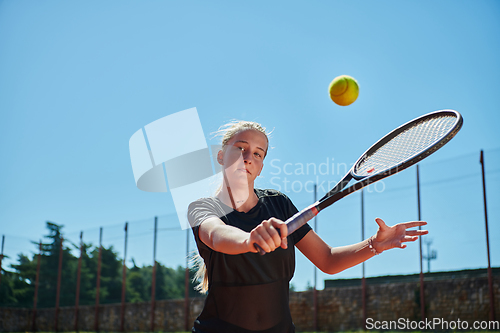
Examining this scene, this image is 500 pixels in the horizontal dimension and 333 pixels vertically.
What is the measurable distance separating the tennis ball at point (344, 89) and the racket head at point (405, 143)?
3.67 meters

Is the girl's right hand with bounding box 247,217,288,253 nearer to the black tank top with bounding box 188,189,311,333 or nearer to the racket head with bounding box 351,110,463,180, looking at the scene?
the black tank top with bounding box 188,189,311,333

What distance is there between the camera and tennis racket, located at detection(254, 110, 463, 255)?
247 cm

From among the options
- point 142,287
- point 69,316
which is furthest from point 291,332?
point 142,287

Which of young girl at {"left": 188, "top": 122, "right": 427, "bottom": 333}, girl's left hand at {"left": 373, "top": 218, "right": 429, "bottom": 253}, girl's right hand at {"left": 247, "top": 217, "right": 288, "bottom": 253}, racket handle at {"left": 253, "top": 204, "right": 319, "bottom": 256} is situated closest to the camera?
girl's right hand at {"left": 247, "top": 217, "right": 288, "bottom": 253}

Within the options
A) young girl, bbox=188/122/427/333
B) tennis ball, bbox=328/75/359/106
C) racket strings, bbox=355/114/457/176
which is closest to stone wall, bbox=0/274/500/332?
tennis ball, bbox=328/75/359/106

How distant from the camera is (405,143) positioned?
9.43 feet

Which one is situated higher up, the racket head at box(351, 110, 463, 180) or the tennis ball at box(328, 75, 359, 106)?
the tennis ball at box(328, 75, 359, 106)

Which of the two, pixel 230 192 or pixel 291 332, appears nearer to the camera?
pixel 291 332

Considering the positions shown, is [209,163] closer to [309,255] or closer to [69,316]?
[309,255]

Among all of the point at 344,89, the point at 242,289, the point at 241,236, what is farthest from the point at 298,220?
the point at 344,89

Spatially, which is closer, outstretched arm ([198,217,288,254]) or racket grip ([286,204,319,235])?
outstretched arm ([198,217,288,254])

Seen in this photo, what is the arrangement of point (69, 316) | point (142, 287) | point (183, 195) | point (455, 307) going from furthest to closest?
point (142, 287)
point (69, 316)
point (455, 307)
point (183, 195)

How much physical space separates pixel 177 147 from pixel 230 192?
1.07 meters

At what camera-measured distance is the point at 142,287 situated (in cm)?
2194
